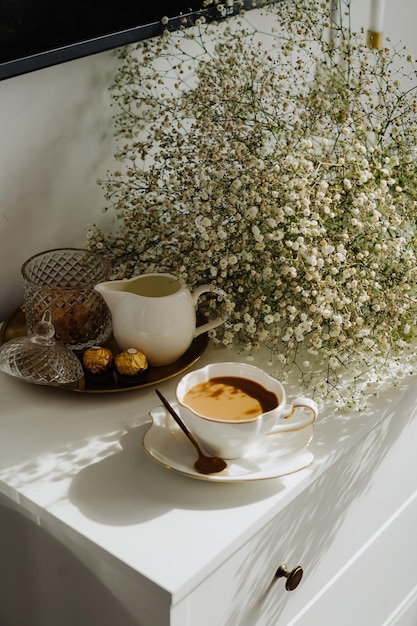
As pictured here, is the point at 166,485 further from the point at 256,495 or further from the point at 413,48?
the point at 413,48

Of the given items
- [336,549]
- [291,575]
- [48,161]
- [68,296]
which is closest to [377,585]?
[336,549]

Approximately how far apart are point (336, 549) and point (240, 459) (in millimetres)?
278

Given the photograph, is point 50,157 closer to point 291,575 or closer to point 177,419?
point 177,419

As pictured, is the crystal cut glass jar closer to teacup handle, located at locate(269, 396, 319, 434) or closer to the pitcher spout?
the pitcher spout

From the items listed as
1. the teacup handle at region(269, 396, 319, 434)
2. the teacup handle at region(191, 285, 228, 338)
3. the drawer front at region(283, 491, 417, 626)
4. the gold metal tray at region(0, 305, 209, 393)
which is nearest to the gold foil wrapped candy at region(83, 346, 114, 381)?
the gold metal tray at region(0, 305, 209, 393)

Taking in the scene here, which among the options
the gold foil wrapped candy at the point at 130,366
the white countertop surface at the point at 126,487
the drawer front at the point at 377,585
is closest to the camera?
the white countertop surface at the point at 126,487

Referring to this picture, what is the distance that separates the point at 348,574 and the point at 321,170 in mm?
588

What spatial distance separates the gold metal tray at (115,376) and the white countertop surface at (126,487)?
2cm

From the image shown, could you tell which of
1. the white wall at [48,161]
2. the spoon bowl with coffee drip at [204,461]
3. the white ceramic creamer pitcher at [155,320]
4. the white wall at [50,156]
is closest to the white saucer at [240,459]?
the spoon bowl with coffee drip at [204,461]

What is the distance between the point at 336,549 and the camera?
1089 mm

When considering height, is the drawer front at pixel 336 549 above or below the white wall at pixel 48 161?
below

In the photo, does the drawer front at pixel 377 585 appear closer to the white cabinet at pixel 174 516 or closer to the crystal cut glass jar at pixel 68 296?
the white cabinet at pixel 174 516

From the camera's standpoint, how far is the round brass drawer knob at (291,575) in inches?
37.1

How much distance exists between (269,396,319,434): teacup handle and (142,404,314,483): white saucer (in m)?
0.01
